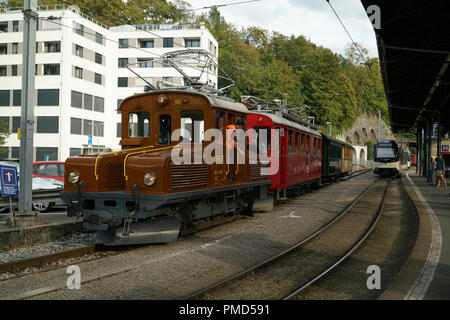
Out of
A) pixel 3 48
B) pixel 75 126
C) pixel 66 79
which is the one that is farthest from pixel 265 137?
pixel 3 48

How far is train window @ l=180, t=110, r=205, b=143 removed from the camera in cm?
883

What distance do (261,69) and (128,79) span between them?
70.6 ft

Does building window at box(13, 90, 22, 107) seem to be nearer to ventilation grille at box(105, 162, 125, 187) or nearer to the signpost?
the signpost

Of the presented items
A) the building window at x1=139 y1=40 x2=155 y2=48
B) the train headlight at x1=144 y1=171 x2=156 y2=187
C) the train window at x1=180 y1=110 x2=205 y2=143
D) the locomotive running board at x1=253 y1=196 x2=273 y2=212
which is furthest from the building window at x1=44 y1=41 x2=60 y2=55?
the train headlight at x1=144 y1=171 x2=156 y2=187

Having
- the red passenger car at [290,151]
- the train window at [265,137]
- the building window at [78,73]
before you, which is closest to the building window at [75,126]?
the building window at [78,73]

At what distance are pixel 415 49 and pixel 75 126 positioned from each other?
3325 centimetres

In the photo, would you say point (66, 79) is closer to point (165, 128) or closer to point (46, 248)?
point (165, 128)

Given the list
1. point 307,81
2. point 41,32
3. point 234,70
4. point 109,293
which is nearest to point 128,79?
point 41,32

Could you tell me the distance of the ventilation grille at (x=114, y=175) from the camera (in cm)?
804

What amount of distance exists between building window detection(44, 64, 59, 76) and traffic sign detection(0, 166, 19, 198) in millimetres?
31729

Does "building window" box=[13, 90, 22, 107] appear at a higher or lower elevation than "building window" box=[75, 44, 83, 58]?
lower

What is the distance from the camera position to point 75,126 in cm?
3903

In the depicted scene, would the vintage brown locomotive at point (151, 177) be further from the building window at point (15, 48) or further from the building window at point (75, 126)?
the building window at point (15, 48)

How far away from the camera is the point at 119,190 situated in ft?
26.8
